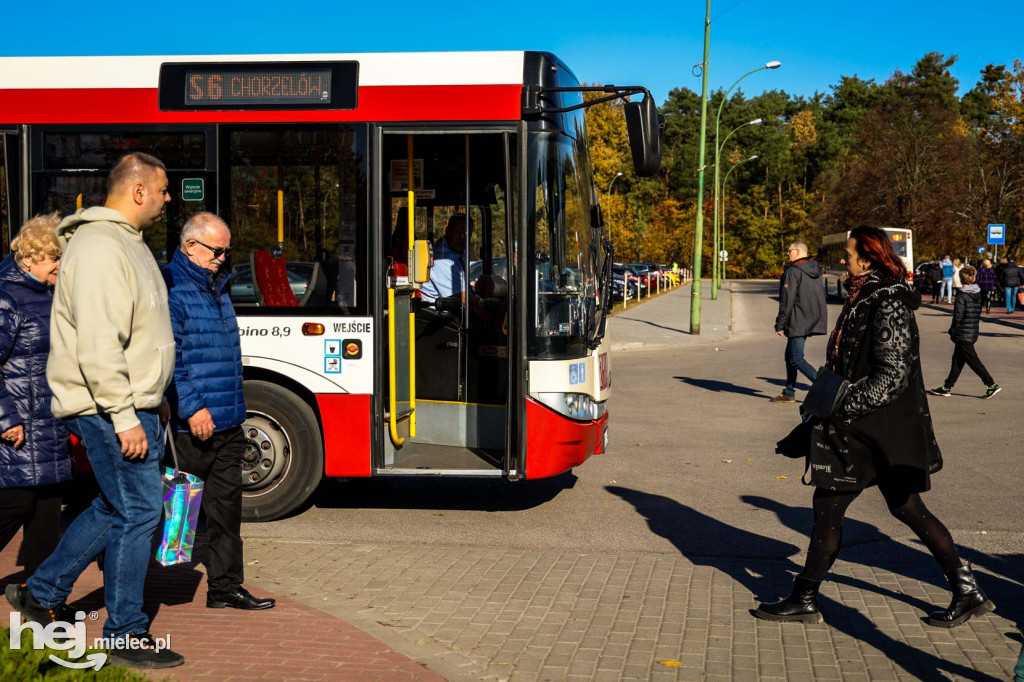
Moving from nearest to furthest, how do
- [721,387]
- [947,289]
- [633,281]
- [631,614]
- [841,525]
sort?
[841,525]
[631,614]
[721,387]
[947,289]
[633,281]

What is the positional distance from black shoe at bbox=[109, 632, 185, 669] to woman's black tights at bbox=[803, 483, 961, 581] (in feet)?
9.37

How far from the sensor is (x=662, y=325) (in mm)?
30984

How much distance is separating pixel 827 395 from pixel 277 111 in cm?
404

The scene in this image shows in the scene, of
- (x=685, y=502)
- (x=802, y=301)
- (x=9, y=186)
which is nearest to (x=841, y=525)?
(x=685, y=502)

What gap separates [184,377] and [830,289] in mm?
52397

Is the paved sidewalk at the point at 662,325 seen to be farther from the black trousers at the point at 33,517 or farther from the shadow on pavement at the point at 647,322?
the black trousers at the point at 33,517

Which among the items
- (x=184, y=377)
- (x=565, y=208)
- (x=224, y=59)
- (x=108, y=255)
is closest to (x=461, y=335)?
(x=565, y=208)

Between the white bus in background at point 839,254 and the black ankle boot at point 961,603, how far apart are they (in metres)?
42.5

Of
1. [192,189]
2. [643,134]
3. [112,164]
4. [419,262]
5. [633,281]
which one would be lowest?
[633,281]

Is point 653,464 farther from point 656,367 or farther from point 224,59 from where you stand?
point 656,367

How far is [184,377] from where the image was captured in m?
5.18

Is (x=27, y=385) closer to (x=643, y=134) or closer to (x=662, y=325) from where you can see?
(x=643, y=134)

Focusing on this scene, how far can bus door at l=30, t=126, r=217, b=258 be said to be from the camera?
742 centimetres

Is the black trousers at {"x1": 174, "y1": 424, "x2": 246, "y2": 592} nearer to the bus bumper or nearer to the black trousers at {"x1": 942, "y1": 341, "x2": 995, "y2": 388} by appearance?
the bus bumper
